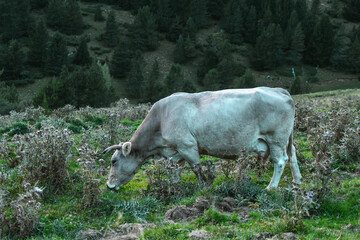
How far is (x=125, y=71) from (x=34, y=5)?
3526 centimetres

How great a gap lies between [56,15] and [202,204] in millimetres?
87904

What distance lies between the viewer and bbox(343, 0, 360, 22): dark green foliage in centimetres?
9969

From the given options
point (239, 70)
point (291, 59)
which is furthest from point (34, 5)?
point (291, 59)

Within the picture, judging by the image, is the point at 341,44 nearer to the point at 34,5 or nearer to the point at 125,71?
the point at 125,71

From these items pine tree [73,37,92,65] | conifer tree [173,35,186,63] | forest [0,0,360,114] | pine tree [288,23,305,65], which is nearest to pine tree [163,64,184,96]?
forest [0,0,360,114]

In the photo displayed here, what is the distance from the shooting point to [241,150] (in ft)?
23.8

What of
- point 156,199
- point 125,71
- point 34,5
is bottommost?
point 125,71

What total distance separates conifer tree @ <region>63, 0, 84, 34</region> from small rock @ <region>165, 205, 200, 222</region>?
280ft

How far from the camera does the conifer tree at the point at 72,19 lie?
8506 cm

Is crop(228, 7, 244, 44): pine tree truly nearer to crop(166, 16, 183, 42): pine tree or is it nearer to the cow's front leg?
crop(166, 16, 183, 42): pine tree

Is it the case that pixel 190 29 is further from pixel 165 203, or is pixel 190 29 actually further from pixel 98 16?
pixel 165 203

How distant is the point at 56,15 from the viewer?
85.7 m

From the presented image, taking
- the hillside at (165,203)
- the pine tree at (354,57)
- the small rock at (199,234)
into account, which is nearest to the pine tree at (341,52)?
the pine tree at (354,57)

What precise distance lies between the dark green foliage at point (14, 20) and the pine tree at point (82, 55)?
15.1 meters
